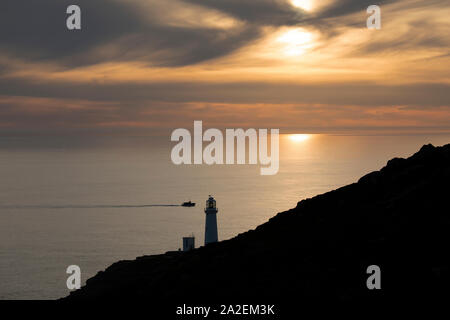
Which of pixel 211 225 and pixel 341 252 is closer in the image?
pixel 341 252

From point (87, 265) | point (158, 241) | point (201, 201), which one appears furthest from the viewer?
point (201, 201)

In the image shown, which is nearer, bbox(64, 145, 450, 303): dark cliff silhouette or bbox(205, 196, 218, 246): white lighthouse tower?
bbox(64, 145, 450, 303): dark cliff silhouette

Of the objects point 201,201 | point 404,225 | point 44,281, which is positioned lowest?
point 44,281

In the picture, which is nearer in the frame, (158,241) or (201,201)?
(158,241)

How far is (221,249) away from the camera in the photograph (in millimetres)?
28297

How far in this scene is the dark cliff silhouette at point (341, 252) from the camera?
21656 mm

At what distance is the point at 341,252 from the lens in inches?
944

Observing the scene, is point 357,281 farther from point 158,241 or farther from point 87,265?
point 158,241

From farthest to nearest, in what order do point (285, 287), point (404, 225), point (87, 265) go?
point (87, 265) < point (404, 225) < point (285, 287)

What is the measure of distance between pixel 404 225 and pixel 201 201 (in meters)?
166

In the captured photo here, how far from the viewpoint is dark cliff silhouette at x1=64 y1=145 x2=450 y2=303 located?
853 inches

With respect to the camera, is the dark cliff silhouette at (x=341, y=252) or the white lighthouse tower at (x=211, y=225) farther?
the white lighthouse tower at (x=211, y=225)

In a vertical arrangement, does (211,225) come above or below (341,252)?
above
